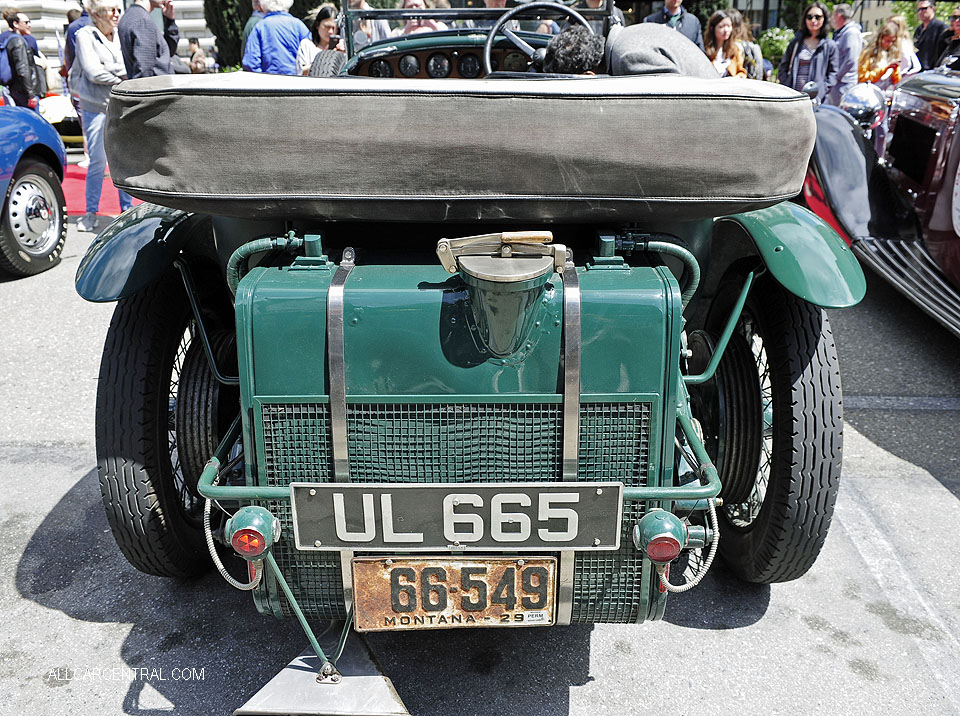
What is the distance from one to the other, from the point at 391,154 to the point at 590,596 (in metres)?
1.15

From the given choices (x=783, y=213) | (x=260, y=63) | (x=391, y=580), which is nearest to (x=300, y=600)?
(x=391, y=580)

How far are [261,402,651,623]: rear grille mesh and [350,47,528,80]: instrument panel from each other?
2840mm

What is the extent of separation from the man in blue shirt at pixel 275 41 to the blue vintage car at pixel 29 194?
6.02 ft

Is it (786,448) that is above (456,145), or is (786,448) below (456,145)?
below

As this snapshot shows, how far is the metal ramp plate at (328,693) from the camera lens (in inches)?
75.4

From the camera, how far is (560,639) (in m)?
2.39

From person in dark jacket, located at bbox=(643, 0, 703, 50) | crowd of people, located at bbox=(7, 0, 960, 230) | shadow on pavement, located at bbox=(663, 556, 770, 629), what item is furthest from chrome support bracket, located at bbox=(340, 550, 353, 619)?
person in dark jacket, located at bbox=(643, 0, 703, 50)

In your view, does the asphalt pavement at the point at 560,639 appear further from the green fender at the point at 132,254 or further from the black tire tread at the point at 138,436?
the green fender at the point at 132,254

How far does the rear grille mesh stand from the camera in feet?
6.09

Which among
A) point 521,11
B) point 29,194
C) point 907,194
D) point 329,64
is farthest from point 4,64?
point 907,194

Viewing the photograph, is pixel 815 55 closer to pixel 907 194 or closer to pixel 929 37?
pixel 929 37

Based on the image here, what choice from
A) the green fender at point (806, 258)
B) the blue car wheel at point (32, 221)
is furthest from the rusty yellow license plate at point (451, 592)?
the blue car wheel at point (32, 221)

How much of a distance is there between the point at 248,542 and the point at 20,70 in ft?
33.8

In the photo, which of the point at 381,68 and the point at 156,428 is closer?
the point at 156,428
